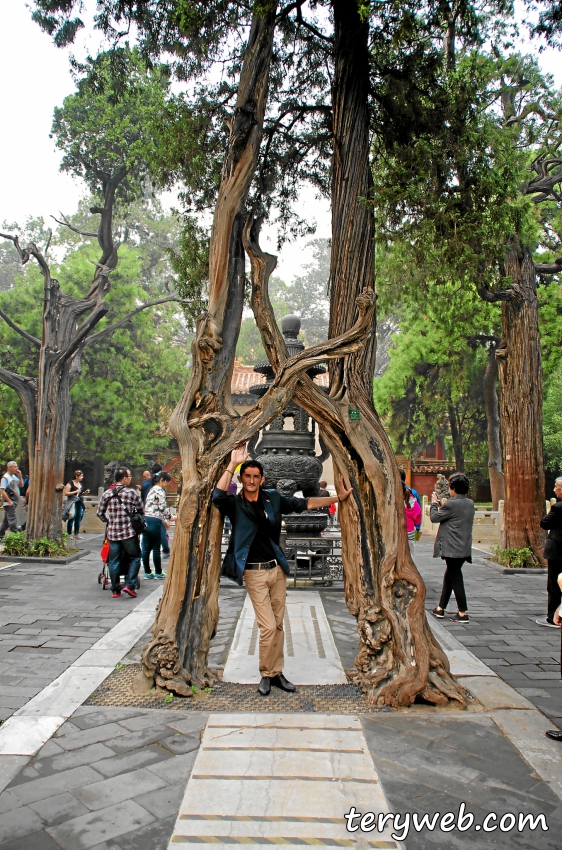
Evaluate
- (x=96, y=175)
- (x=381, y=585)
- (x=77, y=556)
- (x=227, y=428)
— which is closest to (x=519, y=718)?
(x=381, y=585)

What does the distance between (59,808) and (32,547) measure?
888cm

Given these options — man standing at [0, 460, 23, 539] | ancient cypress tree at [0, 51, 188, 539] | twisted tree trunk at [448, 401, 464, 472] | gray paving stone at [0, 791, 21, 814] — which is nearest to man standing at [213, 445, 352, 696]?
gray paving stone at [0, 791, 21, 814]

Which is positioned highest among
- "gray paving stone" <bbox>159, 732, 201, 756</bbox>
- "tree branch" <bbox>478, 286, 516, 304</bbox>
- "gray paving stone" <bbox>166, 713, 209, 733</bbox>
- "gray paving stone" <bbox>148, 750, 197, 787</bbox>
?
"tree branch" <bbox>478, 286, 516, 304</bbox>

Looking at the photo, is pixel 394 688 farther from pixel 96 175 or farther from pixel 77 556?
pixel 96 175

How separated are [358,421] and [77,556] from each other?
26.4 feet

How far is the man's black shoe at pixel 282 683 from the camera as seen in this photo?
4648 millimetres

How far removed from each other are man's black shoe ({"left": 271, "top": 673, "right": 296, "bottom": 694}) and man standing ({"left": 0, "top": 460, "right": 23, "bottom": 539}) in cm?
939

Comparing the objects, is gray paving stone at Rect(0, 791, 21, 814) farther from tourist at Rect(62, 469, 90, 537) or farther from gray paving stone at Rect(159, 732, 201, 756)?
tourist at Rect(62, 469, 90, 537)

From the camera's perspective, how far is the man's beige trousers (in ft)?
15.2

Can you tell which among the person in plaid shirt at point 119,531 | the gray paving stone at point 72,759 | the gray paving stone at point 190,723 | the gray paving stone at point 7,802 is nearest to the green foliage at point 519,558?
the person in plaid shirt at point 119,531

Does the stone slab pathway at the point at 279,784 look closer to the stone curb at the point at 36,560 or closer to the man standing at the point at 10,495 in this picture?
the stone curb at the point at 36,560

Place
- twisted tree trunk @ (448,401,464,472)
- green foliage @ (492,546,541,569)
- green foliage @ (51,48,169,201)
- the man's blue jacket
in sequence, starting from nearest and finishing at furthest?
the man's blue jacket, green foliage @ (492,546,541,569), green foliage @ (51,48,169,201), twisted tree trunk @ (448,401,464,472)

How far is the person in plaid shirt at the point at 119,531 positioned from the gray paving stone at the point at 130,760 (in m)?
4.62

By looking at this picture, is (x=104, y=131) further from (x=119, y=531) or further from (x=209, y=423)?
(x=209, y=423)
